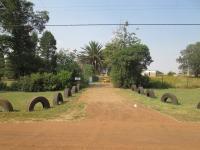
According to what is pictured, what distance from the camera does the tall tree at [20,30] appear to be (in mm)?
54156

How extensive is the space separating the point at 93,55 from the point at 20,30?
55403 millimetres

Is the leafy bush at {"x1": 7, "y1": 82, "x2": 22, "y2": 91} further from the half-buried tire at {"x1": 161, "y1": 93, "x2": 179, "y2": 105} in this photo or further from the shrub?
the half-buried tire at {"x1": 161, "y1": 93, "x2": 179, "y2": 105}

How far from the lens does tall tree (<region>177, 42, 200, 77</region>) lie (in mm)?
105000

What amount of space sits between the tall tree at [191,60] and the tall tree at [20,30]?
56.4 meters

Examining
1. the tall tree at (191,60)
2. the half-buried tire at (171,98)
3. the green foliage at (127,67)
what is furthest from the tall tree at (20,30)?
the tall tree at (191,60)

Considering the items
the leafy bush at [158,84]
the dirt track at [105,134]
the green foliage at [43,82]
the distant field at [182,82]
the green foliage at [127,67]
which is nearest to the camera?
the dirt track at [105,134]

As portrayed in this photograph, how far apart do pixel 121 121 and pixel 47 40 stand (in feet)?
220

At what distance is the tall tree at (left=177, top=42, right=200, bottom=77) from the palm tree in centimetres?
2407

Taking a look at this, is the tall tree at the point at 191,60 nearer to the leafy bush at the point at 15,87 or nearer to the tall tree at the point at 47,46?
the tall tree at the point at 47,46

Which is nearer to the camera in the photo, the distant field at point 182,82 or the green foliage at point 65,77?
the green foliage at point 65,77

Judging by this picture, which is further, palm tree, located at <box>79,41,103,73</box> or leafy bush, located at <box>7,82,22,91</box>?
palm tree, located at <box>79,41,103,73</box>

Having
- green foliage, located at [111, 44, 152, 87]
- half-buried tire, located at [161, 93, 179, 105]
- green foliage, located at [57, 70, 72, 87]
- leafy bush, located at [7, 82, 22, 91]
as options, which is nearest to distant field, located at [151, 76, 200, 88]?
green foliage, located at [111, 44, 152, 87]

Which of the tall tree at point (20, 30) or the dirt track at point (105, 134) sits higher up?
the tall tree at point (20, 30)

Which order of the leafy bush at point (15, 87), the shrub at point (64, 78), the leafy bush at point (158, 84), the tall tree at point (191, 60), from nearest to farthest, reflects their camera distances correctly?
1. the shrub at point (64, 78)
2. the leafy bush at point (15, 87)
3. the leafy bush at point (158, 84)
4. the tall tree at point (191, 60)
